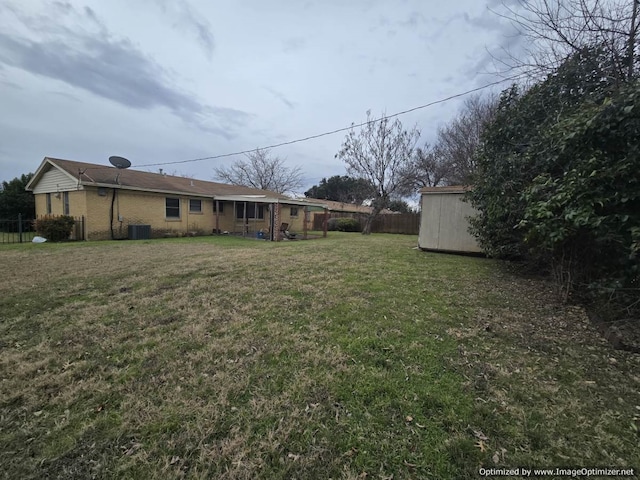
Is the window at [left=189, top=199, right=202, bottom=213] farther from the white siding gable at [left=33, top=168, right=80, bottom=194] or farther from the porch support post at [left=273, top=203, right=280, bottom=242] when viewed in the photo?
the porch support post at [left=273, top=203, right=280, bottom=242]

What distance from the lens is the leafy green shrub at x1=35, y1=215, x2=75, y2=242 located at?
38.7 feet

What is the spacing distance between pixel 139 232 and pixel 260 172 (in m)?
20.0

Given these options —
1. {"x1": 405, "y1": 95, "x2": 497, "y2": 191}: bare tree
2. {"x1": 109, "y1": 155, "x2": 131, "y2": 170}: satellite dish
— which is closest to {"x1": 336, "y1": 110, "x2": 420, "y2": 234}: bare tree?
{"x1": 405, "y1": 95, "x2": 497, "y2": 191}: bare tree

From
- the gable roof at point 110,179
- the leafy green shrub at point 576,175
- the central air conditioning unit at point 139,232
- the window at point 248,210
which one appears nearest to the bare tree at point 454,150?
the window at point 248,210

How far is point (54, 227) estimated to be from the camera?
1181 centimetres

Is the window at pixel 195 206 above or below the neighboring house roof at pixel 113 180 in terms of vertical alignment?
below

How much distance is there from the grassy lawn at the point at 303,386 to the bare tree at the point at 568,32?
411 cm

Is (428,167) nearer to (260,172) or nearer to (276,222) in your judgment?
(276,222)

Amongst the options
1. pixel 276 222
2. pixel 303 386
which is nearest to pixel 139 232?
pixel 276 222

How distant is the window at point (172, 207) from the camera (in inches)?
597

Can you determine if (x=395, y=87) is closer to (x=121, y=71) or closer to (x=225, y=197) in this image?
(x=225, y=197)

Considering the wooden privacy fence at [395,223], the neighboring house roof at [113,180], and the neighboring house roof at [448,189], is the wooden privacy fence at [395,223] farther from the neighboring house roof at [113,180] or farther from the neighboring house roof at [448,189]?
the neighboring house roof at [448,189]

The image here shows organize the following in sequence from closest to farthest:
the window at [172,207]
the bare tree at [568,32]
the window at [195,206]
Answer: the bare tree at [568,32]
the window at [172,207]
the window at [195,206]

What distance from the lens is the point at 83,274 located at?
6094 mm
